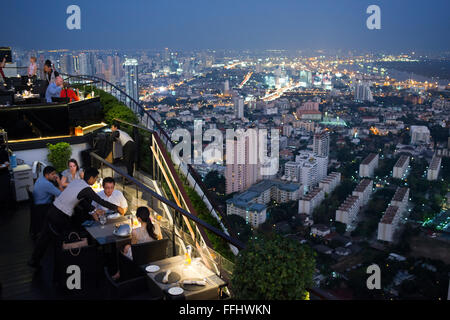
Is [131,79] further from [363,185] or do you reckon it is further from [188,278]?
[188,278]

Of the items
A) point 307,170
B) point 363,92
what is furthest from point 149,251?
point 363,92

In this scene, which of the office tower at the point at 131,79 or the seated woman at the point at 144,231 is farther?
the office tower at the point at 131,79

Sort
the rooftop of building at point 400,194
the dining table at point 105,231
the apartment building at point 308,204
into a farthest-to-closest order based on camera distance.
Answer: the apartment building at point 308,204 → the rooftop of building at point 400,194 → the dining table at point 105,231

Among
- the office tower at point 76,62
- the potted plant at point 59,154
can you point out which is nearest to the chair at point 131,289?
the potted plant at point 59,154

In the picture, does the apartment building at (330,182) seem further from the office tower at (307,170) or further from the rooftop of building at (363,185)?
the rooftop of building at (363,185)

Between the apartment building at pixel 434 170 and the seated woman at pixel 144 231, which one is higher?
the seated woman at pixel 144 231

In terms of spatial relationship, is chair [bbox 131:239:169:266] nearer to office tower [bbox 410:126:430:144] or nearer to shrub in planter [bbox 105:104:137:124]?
shrub in planter [bbox 105:104:137:124]

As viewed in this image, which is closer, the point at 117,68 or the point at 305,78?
the point at 117,68
